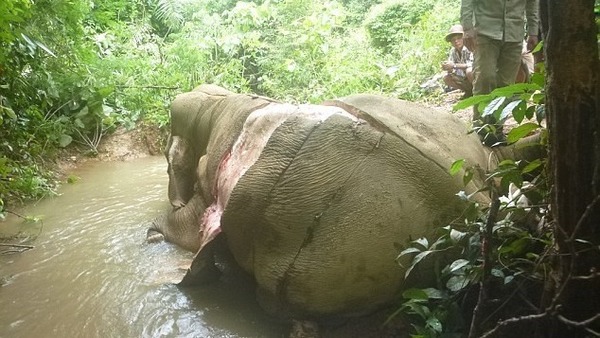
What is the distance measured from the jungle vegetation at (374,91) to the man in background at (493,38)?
3.36 feet

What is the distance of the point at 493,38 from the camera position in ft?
11.2

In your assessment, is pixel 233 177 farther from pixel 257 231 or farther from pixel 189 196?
pixel 189 196

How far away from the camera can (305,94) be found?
8.45m

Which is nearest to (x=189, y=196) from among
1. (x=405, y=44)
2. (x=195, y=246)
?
(x=195, y=246)

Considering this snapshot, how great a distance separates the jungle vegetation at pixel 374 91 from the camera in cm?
148

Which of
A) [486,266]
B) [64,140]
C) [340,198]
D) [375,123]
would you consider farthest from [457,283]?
[64,140]

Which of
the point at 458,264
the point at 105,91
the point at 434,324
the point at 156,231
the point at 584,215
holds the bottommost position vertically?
the point at 156,231

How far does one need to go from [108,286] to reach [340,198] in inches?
67.4

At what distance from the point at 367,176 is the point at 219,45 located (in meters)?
7.49

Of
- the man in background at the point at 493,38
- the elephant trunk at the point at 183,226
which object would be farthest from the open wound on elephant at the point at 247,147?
the man in background at the point at 493,38

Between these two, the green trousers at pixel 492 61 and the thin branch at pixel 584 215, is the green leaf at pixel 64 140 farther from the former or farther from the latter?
the thin branch at pixel 584 215

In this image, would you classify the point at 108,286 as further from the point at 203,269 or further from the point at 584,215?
the point at 584,215

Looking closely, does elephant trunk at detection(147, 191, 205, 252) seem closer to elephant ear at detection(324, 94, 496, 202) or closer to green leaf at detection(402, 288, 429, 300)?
elephant ear at detection(324, 94, 496, 202)

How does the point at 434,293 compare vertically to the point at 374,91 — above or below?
above
